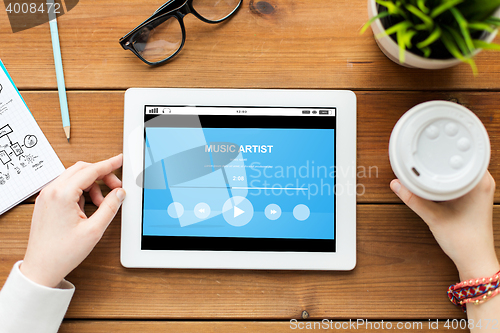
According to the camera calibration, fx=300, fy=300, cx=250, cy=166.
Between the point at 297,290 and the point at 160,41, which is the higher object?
the point at 160,41

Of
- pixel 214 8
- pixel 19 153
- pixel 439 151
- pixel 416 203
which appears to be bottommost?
pixel 416 203

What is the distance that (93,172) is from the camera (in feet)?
1.84

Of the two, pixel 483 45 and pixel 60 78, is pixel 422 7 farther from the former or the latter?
pixel 60 78

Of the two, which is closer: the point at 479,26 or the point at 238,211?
the point at 479,26

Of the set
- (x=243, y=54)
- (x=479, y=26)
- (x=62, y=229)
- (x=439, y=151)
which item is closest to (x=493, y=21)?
(x=479, y=26)

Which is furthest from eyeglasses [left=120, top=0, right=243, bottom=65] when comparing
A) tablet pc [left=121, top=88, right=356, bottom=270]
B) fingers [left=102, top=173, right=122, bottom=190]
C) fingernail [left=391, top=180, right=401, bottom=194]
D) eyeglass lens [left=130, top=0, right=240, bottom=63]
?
fingernail [left=391, top=180, right=401, bottom=194]

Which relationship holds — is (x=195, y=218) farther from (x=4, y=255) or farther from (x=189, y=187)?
(x=4, y=255)

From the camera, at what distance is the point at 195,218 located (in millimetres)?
580

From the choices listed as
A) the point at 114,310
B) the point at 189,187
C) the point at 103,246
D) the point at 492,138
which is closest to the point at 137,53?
the point at 189,187

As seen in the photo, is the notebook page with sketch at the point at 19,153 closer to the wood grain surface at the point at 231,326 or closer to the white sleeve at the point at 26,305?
the white sleeve at the point at 26,305

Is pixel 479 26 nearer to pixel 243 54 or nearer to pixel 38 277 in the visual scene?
pixel 243 54

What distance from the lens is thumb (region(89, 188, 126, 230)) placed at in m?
0.55

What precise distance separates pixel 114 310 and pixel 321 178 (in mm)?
487

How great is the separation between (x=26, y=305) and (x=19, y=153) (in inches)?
11.4
